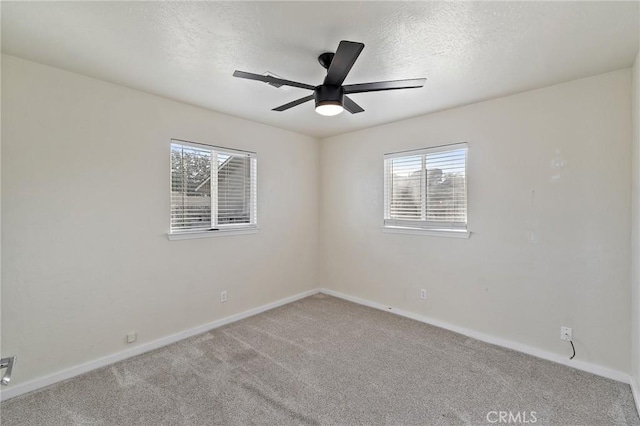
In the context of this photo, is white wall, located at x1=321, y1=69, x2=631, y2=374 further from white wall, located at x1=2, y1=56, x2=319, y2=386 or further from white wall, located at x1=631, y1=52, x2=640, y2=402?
white wall, located at x1=2, y1=56, x2=319, y2=386

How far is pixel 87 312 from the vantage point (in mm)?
2453

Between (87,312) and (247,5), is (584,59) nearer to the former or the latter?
(247,5)

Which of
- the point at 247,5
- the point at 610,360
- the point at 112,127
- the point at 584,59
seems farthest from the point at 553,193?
the point at 112,127

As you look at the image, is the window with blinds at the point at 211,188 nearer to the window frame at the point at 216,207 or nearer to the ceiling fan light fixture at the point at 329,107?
the window frame at the point at 216,207

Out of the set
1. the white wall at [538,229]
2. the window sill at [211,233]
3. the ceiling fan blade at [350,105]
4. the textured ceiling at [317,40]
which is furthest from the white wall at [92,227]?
the white wall at [538,229]

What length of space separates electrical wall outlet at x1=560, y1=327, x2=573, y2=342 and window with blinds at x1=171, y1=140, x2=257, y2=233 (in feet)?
11.2

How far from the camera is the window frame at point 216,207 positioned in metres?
3.04

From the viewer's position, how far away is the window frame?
3037mm

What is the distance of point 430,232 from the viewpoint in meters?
3.43

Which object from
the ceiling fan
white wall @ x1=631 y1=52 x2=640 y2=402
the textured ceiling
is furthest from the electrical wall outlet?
the ceiling fan

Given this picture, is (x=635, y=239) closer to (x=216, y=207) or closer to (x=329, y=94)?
(x=329, y=94)

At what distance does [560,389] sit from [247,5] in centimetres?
346

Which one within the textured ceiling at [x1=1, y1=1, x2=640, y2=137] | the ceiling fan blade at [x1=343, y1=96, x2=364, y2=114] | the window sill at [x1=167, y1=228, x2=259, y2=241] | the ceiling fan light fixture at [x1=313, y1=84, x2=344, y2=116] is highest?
the textured ceiling at [x1=1, y1=1, x2=640, y2=137]

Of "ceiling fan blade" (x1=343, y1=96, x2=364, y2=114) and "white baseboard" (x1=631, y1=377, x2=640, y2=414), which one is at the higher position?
"ceiling fan blade" (x1=343, y1=96, x2=364, y2=114)
